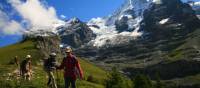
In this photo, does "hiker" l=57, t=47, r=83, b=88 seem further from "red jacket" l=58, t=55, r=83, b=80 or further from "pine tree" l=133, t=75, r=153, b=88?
"pine tree" l=133, t=75, r=153, b=88

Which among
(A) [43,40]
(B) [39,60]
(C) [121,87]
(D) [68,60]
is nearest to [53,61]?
(D) [68,60]

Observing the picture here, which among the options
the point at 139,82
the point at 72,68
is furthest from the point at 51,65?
the point at 139,82

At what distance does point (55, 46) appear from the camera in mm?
149875

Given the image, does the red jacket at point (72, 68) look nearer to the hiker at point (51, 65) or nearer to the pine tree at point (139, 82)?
the hiker at point (51, 65)

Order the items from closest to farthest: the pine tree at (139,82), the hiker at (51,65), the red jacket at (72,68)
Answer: the red jacket at (72,68)
the hiker at (51,65)
the pine tree at (139,82)

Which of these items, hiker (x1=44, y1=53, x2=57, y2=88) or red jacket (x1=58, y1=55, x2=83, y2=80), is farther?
hiker (x1=44, y1=53, x2=57, y2=88)

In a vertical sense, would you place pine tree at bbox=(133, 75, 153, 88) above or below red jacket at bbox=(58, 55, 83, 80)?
below

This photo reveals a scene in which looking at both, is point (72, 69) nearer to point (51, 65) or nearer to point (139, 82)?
point (51, 65)

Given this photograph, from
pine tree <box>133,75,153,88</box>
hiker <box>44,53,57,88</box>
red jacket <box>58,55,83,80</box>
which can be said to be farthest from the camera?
pine tree <box>133,75,153,88</box>

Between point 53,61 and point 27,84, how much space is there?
956 cm

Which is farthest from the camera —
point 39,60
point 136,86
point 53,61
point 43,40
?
point 43,40

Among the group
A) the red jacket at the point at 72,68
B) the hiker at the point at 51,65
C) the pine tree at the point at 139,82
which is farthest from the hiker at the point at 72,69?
the pine tree at the point at 139,82

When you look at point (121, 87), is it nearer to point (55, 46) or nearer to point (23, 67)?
point (55, 46)

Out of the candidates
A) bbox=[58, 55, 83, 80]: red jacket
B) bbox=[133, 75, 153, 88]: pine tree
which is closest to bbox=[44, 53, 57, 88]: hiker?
bbox=[58, 55, 83, 80]: red jacket
